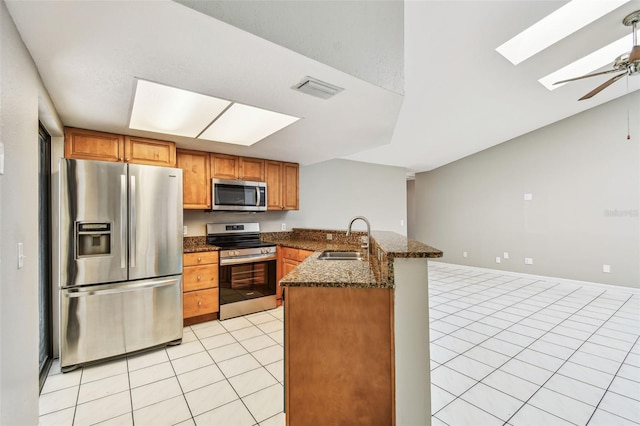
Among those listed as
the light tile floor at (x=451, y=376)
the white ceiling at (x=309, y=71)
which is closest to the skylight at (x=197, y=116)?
the white ceiling at (x=309, y=71)

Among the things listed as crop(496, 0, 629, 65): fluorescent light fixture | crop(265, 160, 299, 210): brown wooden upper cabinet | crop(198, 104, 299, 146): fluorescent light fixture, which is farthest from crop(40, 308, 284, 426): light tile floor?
crop(496, 0, 629, 65): fluorescent light fixture

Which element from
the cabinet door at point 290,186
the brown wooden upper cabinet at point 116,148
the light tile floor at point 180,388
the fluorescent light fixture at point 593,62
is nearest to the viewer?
the light tile floor at point 180,388

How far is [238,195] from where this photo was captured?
373 centimetres

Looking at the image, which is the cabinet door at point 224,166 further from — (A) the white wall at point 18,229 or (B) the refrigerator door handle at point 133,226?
(A) the white wall at point 18,229

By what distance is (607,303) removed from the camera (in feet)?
13.1

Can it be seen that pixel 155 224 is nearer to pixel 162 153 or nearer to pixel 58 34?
pixel 162 153

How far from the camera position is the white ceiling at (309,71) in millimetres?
1296

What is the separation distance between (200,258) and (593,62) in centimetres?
538

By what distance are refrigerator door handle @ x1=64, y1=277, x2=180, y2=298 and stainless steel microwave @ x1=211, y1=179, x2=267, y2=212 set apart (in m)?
1.09

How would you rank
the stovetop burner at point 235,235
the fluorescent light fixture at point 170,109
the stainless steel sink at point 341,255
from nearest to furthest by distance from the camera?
the fluorescent light fixture at point 170,109 < the stainless steel sink at point 341,255 < the stovetop burner at point 235,235

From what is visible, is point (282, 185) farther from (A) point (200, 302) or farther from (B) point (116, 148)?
(B) point (116, 148)

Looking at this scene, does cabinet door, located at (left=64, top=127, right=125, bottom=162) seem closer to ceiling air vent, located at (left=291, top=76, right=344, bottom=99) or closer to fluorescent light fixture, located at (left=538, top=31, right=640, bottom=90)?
ceiling air vent, located at (left=291, top=76, right=344, bottom=99)

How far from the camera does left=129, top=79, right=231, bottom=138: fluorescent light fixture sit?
1962 mm

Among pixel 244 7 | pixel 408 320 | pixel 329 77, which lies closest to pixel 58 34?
pixel 244 7
